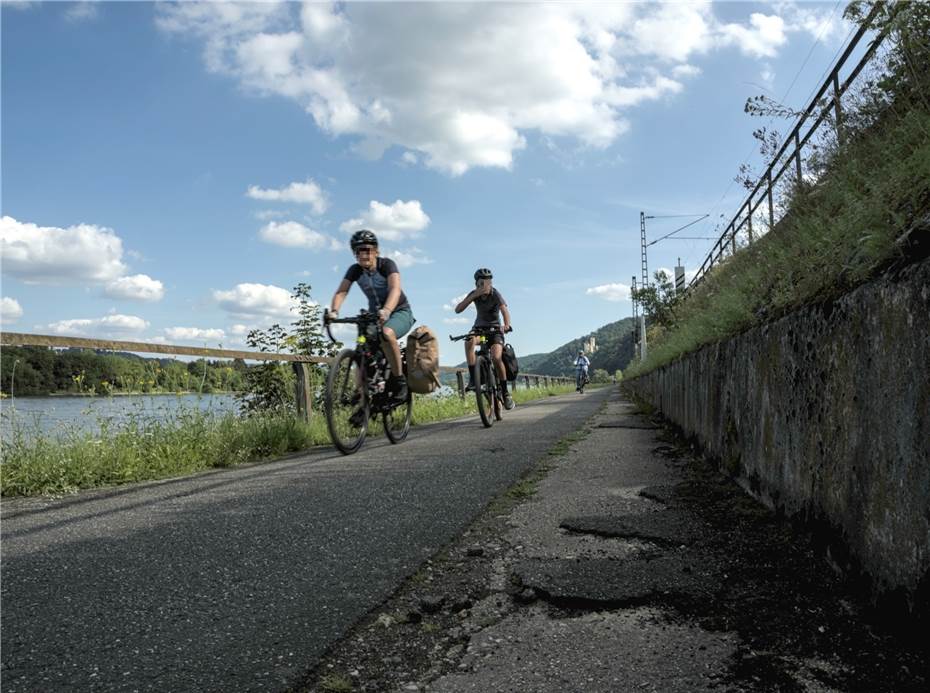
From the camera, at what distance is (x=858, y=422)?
1.94 m

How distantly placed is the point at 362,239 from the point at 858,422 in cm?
533

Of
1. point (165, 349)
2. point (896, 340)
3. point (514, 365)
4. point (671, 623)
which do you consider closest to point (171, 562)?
point (671, 623)

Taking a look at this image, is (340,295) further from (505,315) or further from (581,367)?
(581,367)

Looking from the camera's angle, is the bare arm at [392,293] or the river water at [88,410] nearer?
the river water at [88,410]

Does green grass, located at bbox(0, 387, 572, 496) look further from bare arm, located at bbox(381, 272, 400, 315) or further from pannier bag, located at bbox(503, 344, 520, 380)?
pannier bag, located at bbox(503, 344, 520, 380)

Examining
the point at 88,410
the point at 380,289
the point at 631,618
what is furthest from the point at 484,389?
the point at 631,618

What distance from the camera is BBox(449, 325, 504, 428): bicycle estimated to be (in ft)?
29.5

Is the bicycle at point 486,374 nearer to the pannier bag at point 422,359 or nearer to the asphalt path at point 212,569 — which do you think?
the pannier bag at point 422,359

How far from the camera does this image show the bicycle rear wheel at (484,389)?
8695 millimetres

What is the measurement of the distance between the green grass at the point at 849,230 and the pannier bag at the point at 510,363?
4.82 m

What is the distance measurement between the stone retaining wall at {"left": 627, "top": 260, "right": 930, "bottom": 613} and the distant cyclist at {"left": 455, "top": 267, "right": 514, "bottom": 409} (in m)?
6.24

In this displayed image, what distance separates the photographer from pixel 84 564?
2721 millimetres


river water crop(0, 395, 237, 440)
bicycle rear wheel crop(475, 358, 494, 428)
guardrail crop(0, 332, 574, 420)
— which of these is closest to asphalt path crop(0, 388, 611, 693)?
river water crop(0, 395, 237, 440)

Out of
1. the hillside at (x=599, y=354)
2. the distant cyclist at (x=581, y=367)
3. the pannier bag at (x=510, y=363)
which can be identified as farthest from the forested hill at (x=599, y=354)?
the pannier bag at (x=510, y=363)
